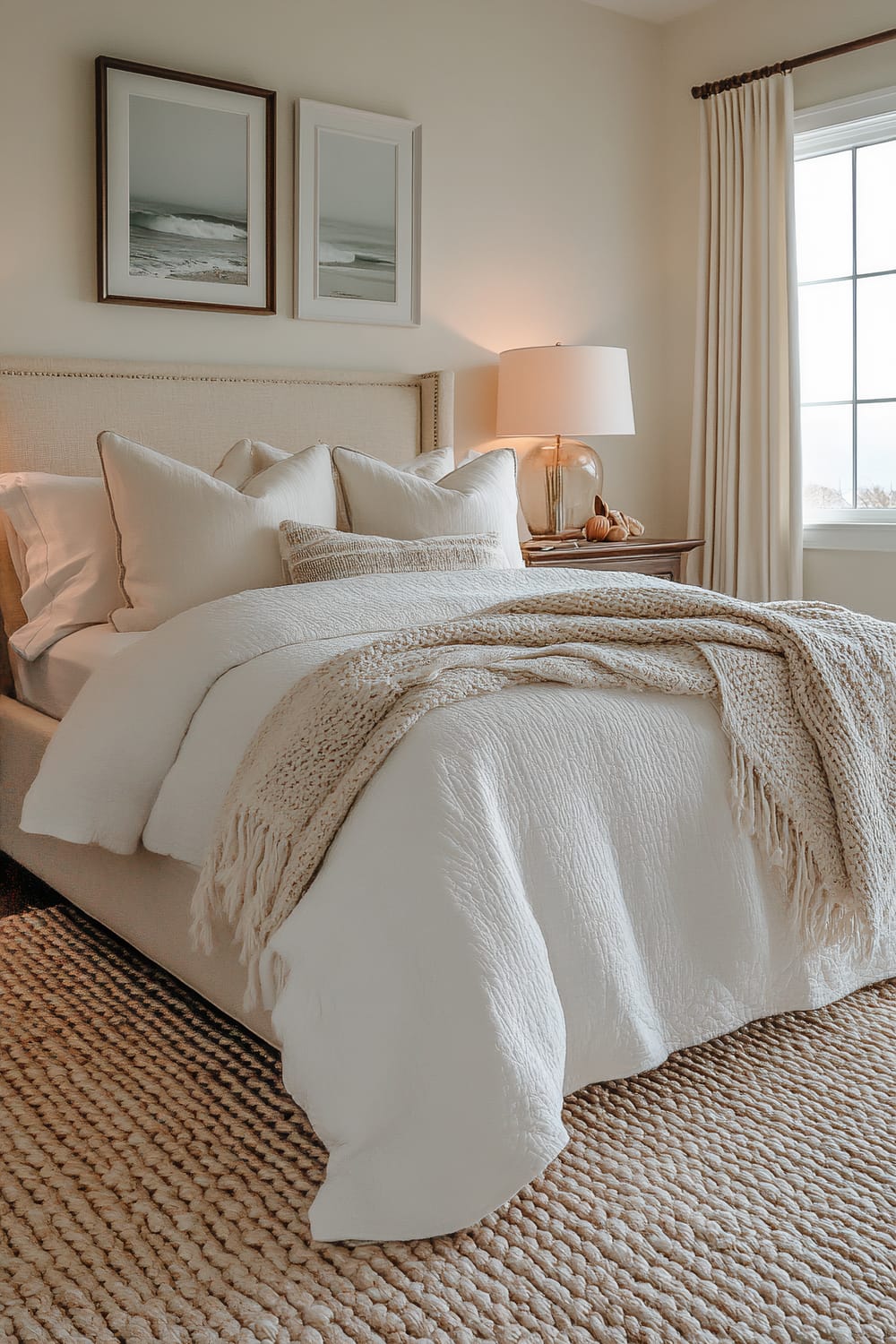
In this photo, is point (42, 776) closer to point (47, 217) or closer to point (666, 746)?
point (666, 746)

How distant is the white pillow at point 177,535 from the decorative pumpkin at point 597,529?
144cm

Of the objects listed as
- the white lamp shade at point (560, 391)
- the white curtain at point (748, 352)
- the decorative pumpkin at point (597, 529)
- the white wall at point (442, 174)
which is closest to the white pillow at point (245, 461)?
the white wall at point (442, 174)

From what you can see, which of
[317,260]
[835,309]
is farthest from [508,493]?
[835,309]

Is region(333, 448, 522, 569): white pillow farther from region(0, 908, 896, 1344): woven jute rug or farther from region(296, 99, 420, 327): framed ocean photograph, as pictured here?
region(0, 908, 896, 1344): woven jute rug

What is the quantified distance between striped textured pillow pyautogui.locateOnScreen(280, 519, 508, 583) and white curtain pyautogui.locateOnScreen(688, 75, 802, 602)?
5.75 feet

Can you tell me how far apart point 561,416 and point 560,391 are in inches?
3.1

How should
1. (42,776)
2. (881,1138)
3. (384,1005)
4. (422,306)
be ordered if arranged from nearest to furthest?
(384,1005), (881,1138), (42,776), (422,306)

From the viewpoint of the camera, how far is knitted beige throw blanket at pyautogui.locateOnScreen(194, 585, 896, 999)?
167 cm

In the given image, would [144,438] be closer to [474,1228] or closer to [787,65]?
[474,1228]

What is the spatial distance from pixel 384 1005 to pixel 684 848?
1.85 feet

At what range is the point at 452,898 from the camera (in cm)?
147

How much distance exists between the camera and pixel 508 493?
3137 millimetres

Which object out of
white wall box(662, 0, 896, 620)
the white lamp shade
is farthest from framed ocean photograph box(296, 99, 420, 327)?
white wall box(662, 0, 896, 620)

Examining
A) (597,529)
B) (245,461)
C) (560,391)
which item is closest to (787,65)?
(560,391)
